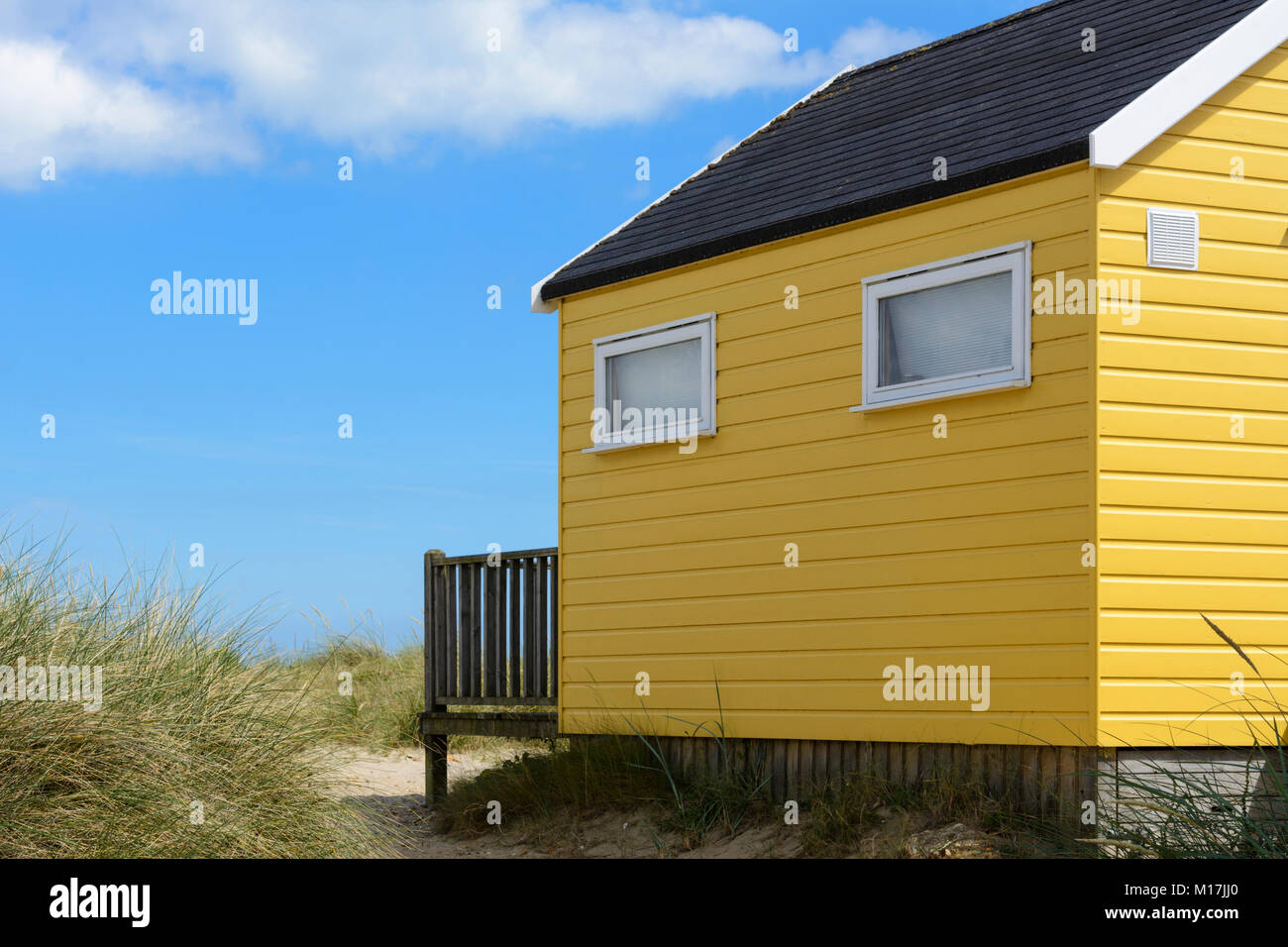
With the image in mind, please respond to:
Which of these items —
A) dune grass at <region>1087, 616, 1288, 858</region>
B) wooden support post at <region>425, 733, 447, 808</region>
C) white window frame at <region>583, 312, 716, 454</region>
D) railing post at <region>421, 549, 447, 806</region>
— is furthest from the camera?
railing post at <region>421, 549, 447, 806</region>

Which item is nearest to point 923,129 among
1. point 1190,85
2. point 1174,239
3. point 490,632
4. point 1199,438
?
point 1190,85

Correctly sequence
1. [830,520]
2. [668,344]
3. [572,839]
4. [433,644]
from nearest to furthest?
1. [830,520]
2. [572,839]
3. [668,344]
4. [433,644]

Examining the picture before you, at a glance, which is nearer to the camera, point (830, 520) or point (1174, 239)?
point (1174, 239)

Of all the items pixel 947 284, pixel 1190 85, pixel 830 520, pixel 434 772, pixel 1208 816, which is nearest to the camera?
pixel 1208 816

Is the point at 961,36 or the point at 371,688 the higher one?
the point at 961,36

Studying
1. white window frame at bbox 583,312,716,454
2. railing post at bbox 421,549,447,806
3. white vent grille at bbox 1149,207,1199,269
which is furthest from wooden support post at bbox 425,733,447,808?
white vent grille at bbox 1149,207,1199,269

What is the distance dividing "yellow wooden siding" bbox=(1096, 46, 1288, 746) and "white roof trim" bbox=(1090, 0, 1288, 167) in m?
0.11

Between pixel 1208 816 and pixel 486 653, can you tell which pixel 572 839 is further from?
pixel 1208 816

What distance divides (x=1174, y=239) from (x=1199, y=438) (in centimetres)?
118

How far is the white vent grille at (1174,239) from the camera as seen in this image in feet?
26.1

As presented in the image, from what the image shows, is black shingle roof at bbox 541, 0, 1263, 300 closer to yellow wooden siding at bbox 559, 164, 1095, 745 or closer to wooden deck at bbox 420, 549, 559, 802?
yellow wooden siding at bbox 559, 164, 1095, 745

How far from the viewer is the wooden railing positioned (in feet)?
37.8

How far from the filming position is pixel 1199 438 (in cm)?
803

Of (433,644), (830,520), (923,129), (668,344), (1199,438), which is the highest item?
(923,129)
